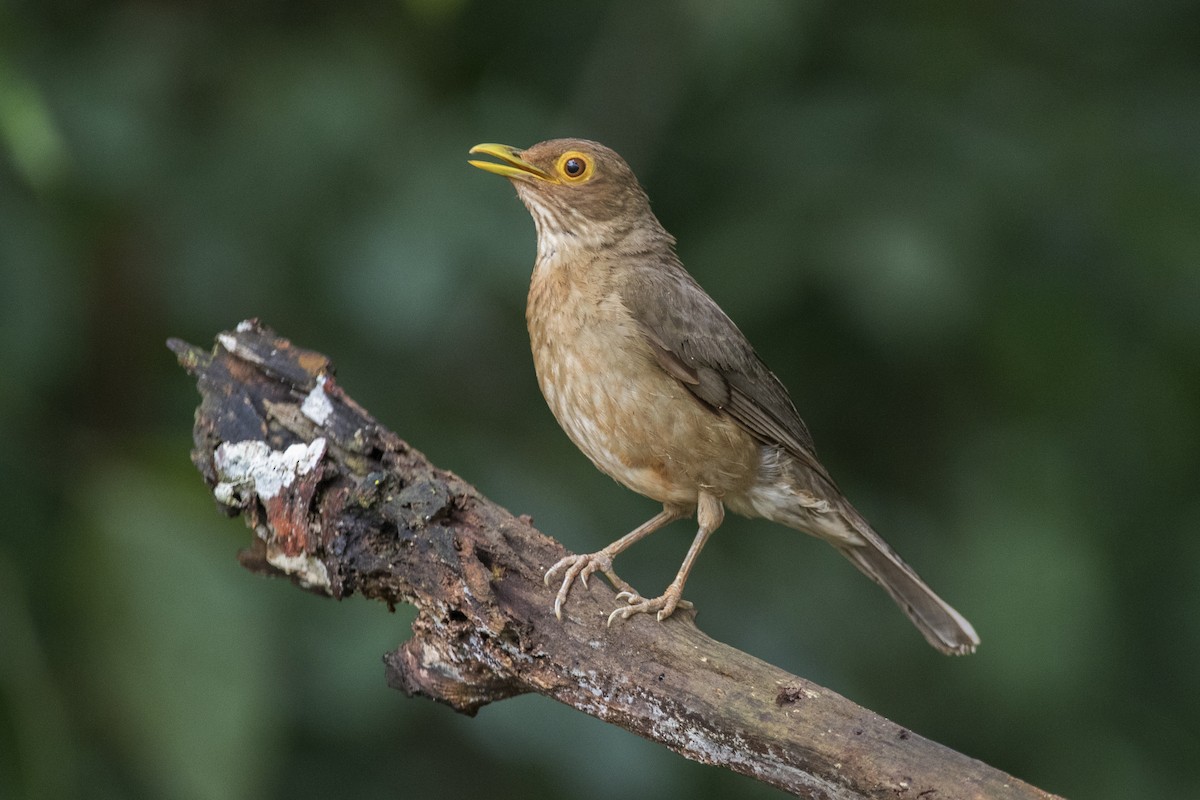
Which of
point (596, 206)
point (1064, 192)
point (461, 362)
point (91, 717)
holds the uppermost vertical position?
point (1064, 192)

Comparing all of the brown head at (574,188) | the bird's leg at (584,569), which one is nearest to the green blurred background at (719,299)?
the brown head at (574,188)

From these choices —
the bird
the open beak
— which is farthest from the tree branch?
the open beak

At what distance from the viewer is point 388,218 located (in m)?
5.04

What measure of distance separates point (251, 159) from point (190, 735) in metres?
2.47

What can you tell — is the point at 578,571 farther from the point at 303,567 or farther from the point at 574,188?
the point at 574,188

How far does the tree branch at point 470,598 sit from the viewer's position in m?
3.20

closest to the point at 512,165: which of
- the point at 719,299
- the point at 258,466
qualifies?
the point at 719,299

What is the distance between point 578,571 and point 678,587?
0.44 m

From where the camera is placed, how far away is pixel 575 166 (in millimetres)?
4988

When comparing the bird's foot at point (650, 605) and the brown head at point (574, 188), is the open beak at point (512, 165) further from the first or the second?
the bird's foot at point (650, 605)

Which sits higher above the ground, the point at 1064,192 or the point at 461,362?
the point at 1064,192

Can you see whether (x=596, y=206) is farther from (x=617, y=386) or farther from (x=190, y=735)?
(x=190, y=735)

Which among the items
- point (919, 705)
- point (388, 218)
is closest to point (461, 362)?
point (388, 218)

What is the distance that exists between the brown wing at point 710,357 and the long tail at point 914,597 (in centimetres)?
35
